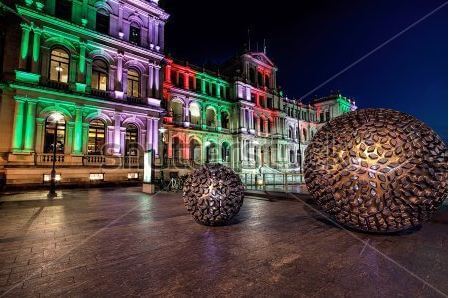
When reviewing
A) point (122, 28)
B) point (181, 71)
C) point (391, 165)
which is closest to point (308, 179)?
point (391, 165)

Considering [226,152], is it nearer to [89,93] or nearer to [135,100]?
[135,100]

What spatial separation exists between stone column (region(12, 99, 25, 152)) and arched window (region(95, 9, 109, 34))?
32.4ft

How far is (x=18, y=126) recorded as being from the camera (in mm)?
17625

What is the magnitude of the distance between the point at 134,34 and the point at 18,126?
45.9ft

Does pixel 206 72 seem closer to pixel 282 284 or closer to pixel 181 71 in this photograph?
pixel 181 71

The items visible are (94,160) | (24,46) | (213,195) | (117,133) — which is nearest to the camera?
(213,195)

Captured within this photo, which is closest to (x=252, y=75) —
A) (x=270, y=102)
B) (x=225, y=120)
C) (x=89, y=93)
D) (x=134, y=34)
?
(x=270, y=102)

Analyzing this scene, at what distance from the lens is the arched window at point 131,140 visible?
23359 mm

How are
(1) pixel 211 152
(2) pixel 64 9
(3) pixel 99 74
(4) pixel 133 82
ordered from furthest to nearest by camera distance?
(1) pixel 211 152 < (4) pixel 133 82 < (3) pixel 99 74 < (2) pixel 64 9

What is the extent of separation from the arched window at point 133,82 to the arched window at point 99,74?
7.42 ft

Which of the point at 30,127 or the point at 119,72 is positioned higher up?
the point at 119,72

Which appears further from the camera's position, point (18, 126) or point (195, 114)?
point (195, 114)

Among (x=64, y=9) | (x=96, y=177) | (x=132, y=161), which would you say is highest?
(x=64, y=9)

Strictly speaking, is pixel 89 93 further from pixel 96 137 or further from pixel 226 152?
pixel 226 152
